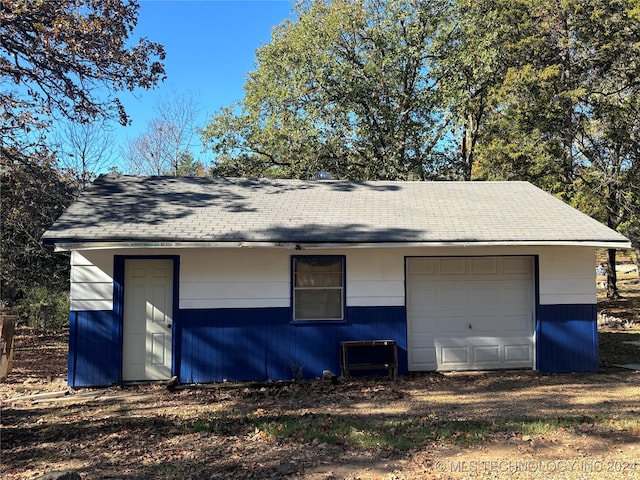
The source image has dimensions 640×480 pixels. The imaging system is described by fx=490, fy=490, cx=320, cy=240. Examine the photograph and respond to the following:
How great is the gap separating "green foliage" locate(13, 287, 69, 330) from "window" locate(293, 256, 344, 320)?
8892mm

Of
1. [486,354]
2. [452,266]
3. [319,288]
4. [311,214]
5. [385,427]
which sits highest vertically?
[311,214]

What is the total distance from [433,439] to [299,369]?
366cm

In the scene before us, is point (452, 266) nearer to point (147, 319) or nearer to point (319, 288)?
point (319, 288)

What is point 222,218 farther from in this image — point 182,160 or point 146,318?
point 182,160

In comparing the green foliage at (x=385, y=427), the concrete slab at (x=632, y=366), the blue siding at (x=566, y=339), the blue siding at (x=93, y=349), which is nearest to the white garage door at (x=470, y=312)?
the blue siding at (x=566, y=339)

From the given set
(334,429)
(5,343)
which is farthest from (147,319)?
(334,429)

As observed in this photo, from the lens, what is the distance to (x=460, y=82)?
17.6 meters

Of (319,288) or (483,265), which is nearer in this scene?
(319,288)

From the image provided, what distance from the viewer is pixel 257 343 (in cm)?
879

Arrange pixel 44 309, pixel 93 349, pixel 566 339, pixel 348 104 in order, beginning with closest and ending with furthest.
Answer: pixel 93 349, pixel 566 339, pixel 44 309, pixel 348 104

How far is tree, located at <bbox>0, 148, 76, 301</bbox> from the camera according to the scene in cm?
1320

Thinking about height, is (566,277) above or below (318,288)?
above

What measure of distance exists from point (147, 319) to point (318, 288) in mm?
3100

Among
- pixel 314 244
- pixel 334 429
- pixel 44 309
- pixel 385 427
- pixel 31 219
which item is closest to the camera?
pixel 334 429
